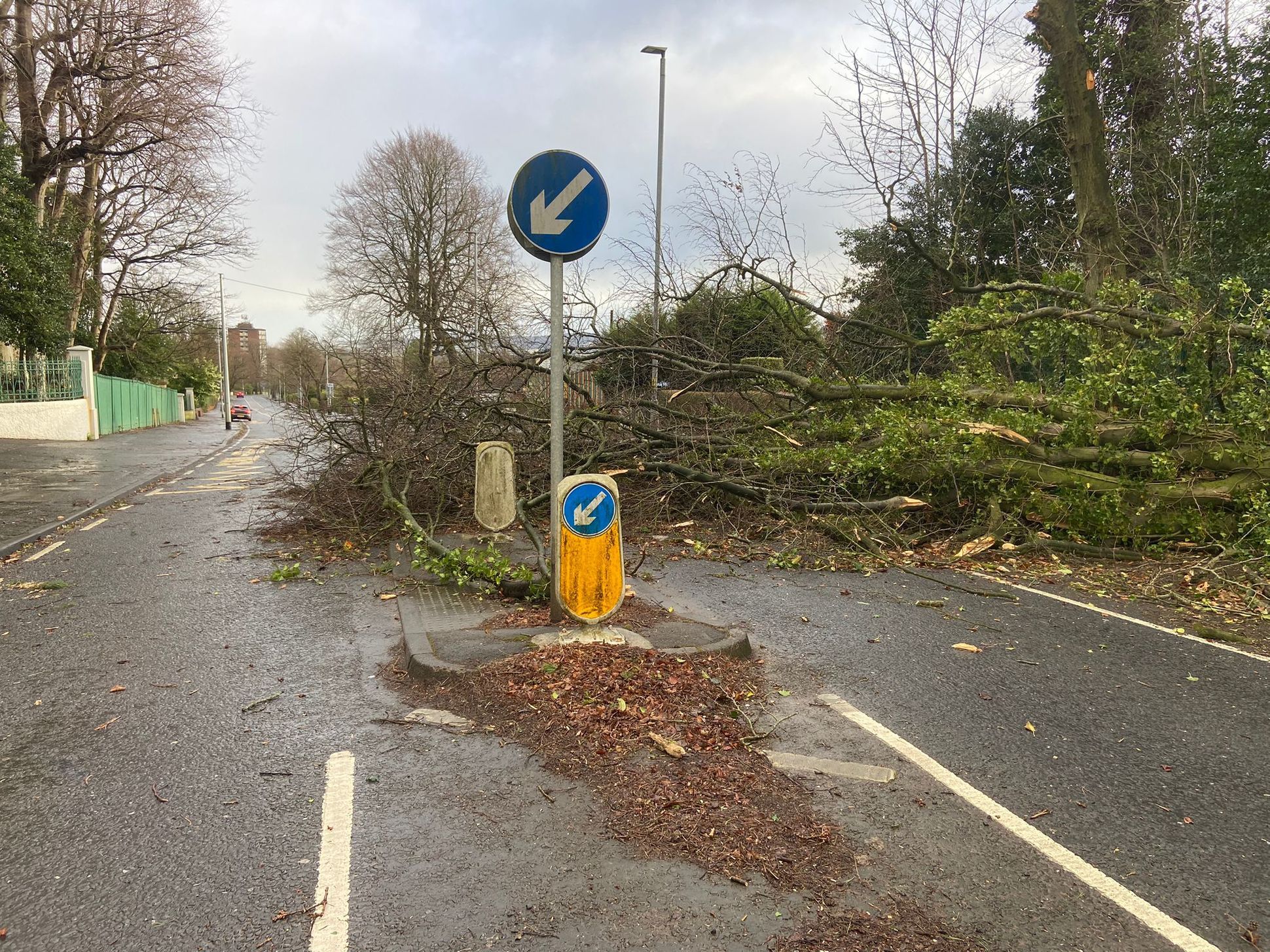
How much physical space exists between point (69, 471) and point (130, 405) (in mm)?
22066

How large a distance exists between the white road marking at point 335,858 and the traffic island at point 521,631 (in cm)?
106

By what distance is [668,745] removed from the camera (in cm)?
355

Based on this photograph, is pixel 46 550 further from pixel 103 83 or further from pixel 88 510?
pixel 103 83

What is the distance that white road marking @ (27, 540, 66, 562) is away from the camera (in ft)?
26.3

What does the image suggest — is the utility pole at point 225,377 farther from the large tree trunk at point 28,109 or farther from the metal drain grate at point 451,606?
the metal drain grate at point 451,606

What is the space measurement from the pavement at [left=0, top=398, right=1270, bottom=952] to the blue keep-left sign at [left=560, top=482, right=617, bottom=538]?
4.33ft

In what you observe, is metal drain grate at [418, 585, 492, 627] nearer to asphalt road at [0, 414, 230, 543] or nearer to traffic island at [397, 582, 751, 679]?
traffic island at [397, 582, 751, 679]

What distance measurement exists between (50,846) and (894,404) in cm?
921

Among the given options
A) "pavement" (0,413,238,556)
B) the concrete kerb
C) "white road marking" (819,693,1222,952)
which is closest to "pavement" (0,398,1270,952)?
"white road marking" (819,693,1222,952)

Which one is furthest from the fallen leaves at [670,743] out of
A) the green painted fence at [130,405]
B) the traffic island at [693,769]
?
the green painted fence at [130,405]

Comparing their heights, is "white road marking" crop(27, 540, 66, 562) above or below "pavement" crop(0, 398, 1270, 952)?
above

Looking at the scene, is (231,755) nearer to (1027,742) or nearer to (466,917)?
(466,917)

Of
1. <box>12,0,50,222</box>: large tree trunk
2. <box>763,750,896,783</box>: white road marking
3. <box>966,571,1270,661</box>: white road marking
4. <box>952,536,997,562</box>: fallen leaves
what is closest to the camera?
<box>763,750,896,783</box>: white road marking

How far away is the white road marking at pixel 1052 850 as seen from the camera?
2.46 m
